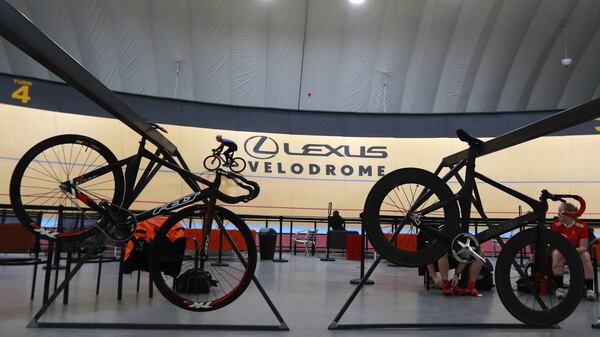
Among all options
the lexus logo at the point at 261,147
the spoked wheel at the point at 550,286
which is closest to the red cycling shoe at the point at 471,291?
the spoked wheel at the point at 550,286

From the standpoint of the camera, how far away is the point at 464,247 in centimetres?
254

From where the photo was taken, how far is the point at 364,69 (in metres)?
15.6

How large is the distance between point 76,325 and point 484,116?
11.4 meters

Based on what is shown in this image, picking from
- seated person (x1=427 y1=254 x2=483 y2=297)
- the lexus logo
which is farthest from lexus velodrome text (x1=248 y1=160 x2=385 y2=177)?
seated person (x1=427 y1=254 x2=483 y2=297)

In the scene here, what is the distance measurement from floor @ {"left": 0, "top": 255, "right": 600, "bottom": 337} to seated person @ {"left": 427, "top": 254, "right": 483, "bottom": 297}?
5.7 inches

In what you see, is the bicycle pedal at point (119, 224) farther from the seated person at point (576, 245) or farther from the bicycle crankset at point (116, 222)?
the seated person at point (576, 245)

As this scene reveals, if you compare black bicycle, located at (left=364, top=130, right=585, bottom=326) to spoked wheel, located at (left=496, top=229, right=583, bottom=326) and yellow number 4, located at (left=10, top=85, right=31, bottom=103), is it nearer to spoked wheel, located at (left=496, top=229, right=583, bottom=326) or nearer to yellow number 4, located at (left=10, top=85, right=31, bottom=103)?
spoked wheel, located at (left=496, top=229, right=583, bottom=326)

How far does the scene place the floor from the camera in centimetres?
254

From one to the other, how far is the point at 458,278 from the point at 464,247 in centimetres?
202

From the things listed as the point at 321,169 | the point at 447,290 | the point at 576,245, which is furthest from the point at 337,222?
the point at 576,245

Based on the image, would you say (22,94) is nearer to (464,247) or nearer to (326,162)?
(326,162)

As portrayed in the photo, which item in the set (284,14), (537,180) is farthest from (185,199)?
(284,14)

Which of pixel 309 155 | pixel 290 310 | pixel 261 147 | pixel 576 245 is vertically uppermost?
pixel 261 147

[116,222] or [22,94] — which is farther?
[22,94]
